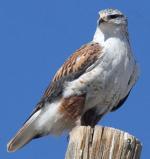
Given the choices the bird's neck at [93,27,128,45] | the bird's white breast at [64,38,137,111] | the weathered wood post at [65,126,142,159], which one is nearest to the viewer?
the weathered wood post at [65,126,142,159]

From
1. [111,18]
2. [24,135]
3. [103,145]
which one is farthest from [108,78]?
[103,145]

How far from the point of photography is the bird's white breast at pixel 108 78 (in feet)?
26.3

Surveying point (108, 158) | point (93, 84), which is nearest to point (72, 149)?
point (108, 158)

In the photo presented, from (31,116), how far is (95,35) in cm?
148

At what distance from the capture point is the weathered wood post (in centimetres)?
471

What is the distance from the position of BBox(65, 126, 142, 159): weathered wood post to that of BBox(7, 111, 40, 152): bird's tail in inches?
124

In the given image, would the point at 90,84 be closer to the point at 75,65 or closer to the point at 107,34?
the point at 75,65

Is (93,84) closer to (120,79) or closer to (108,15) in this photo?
(120,79)

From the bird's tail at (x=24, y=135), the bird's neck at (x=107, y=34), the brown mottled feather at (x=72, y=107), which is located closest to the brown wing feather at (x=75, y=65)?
the bird's neck at (x=107, y=34)

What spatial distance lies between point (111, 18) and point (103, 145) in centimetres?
386

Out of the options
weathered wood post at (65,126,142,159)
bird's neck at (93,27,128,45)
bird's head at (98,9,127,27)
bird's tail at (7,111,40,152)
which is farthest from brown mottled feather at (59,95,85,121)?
weathered wood post at (65,126,142,159)

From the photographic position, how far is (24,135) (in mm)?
8367

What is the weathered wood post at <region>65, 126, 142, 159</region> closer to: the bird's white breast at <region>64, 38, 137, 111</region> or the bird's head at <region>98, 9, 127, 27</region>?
the bird's white breast at <region>64, 38, 137, 111</region>

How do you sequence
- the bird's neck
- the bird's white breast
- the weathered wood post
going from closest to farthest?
the weathered wood post
the bird's white breast
the bird's neck
